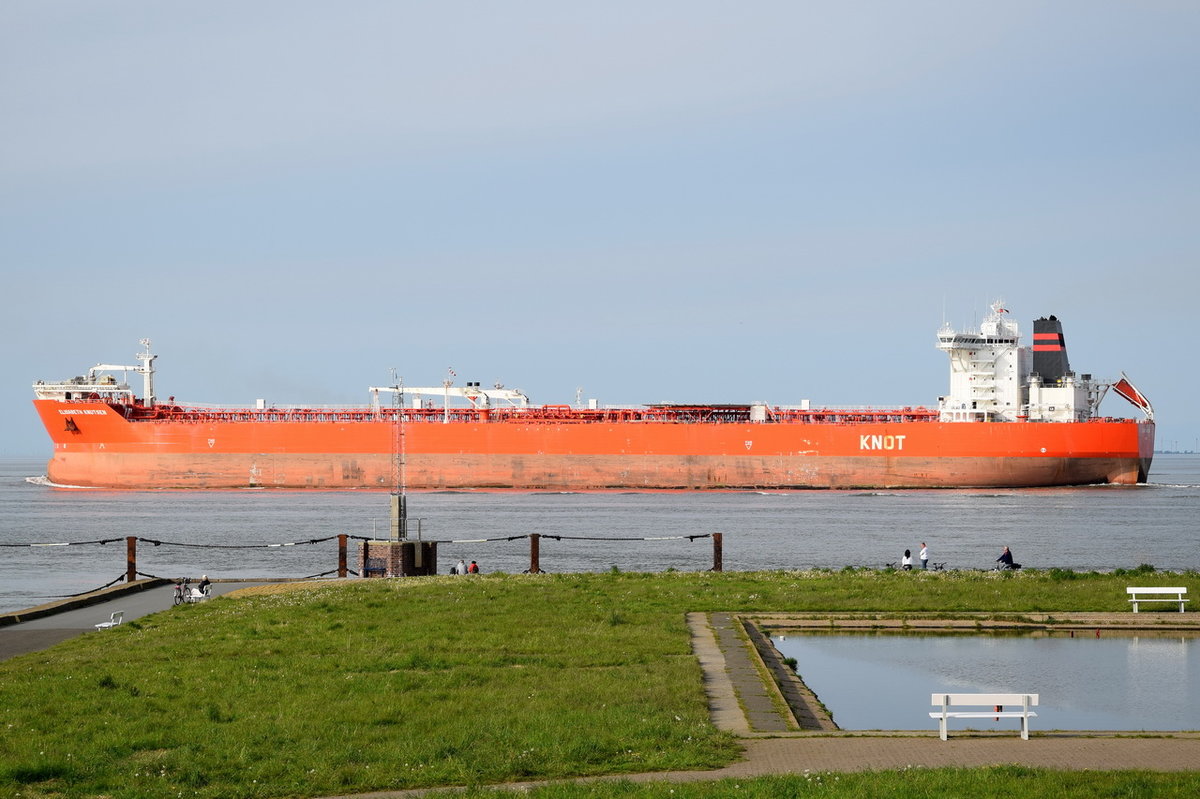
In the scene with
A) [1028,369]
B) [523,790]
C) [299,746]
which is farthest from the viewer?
[1028,369]

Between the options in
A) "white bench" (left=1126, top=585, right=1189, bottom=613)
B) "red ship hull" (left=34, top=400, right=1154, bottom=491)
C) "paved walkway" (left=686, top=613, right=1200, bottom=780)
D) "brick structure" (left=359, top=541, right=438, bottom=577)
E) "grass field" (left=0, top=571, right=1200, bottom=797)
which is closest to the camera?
"grass field" (left=0, top=571, right=1200, bottom=797)

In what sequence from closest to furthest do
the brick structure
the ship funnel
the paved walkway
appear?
the paved walkway
the brick structure
the ship funnel

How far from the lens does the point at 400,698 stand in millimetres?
8750

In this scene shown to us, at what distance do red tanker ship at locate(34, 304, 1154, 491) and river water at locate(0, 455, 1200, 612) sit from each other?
1117 millimetres

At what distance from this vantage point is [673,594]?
1484cm

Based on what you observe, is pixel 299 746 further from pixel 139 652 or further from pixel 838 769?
pixel 139 652

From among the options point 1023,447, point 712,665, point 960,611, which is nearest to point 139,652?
point 712,665

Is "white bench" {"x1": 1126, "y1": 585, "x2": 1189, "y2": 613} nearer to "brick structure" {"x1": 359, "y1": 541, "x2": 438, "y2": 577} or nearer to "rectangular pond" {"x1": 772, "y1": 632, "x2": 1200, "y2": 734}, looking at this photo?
"rectangular pond" {"x1": 772, "y1": 632, "x2": 1200, "y2": 734}

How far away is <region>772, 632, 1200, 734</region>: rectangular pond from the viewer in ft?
29.1

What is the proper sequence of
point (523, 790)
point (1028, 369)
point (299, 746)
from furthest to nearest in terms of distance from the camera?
1. point (1028, 369)
2. point (299, 746)
3. point (523, 790)

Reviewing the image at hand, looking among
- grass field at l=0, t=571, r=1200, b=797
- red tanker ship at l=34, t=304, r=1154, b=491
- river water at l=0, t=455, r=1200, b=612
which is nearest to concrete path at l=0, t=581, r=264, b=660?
grass field at l=0, t=571, r=1200, b=797

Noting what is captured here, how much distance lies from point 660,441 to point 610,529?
1794 centimetres

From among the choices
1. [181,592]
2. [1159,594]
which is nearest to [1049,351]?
[1159,594]

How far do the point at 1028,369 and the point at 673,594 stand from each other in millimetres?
44499
